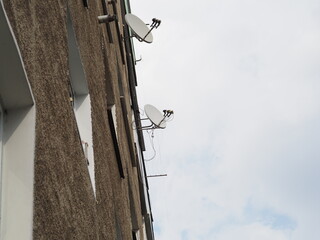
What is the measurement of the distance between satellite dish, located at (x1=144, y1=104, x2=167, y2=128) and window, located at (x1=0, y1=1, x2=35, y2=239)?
1261 centimetres

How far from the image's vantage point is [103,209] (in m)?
7.36

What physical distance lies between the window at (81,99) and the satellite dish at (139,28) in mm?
7304

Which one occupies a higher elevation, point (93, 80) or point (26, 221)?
point (93, 80)

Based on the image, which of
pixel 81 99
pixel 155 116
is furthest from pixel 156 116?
pixel 81 99

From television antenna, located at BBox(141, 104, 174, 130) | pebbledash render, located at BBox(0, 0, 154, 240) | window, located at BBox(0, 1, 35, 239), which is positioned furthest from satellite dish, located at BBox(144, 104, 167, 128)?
window, located at BBox(0, 1, 35, 239)

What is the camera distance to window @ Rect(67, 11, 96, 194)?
6.77 m

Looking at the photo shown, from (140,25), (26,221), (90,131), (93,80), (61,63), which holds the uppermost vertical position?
(140,25)

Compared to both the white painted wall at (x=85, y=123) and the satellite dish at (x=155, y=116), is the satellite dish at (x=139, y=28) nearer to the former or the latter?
the satellite dish at (x=155, y=116)

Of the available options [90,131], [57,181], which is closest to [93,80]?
[90,131]

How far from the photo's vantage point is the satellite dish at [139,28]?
14.6 meters

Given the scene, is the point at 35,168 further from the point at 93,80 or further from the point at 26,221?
the point at 93,80

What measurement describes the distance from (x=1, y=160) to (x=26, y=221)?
1.29ft

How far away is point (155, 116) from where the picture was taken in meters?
17.2

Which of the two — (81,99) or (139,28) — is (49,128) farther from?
(139,28)
